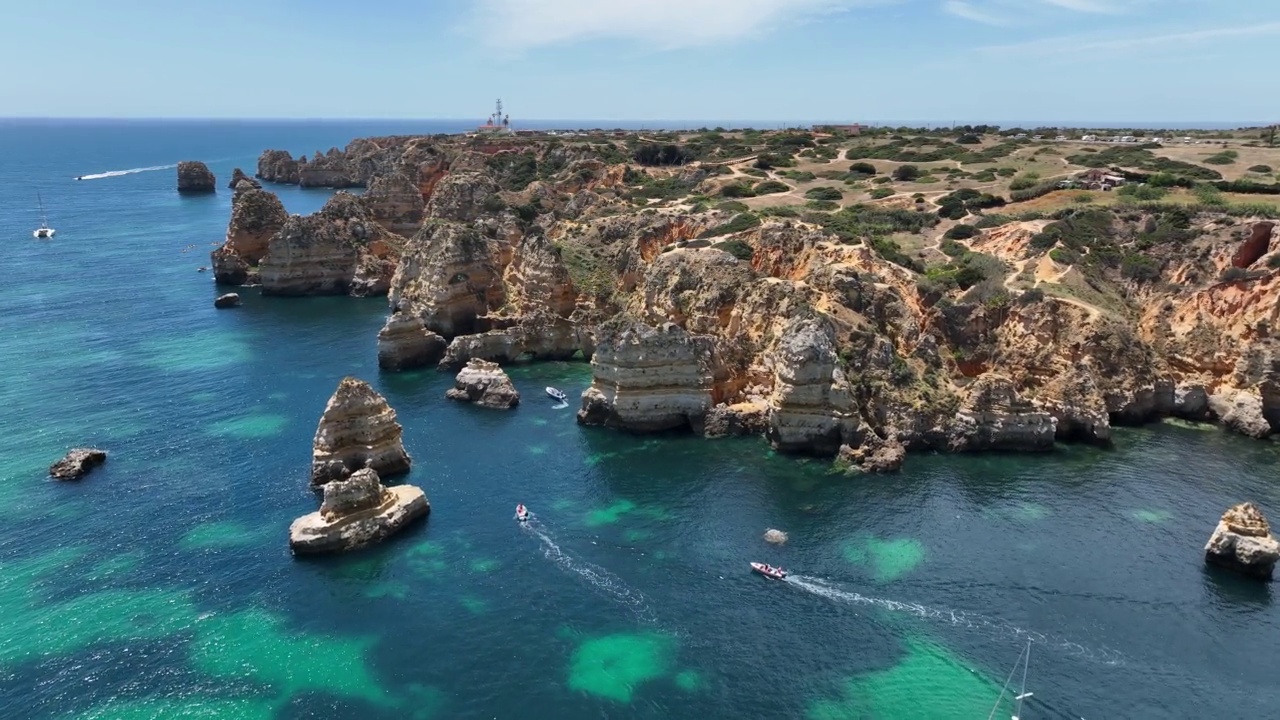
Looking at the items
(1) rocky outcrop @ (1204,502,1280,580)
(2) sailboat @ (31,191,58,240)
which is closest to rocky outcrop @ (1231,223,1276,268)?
(1) rocky outcrop @ (1204,502,1280,580)

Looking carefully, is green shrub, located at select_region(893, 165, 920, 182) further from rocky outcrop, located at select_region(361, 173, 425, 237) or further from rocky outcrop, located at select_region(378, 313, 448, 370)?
rocky outcrop, located at select_region(361, 173, 425, 237)

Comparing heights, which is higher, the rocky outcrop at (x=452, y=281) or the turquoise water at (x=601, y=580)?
the rocky outcrop at (x=452, y=281)

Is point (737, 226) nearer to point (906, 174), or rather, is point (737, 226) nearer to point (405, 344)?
point (405, 344)

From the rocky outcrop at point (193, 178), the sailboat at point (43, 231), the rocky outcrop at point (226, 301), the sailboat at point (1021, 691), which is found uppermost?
the rocky outcrop at point (193, 178)

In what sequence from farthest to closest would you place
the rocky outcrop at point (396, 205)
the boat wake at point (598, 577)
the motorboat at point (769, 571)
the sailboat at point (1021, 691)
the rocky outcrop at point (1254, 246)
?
1. the rocky outcrop at point (396, 205)
2. the rocky outcrop at point (1254, 246)
3. the motorboat at point (769, 571)
4. the boat wake at point (598, 577)
5. the sailboat at point (1021, 691)

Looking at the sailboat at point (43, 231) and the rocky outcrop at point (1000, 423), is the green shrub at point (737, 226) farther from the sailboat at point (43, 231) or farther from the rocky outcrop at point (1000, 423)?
the sailboat at point (43, 231)

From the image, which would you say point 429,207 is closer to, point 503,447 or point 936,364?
point 503,447

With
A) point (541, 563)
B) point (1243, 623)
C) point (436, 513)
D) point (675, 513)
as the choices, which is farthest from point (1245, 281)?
point (436, 513)

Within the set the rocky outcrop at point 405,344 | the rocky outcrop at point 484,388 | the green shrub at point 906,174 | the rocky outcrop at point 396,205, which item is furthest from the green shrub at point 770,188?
the rocky outcrop at point 396,205
